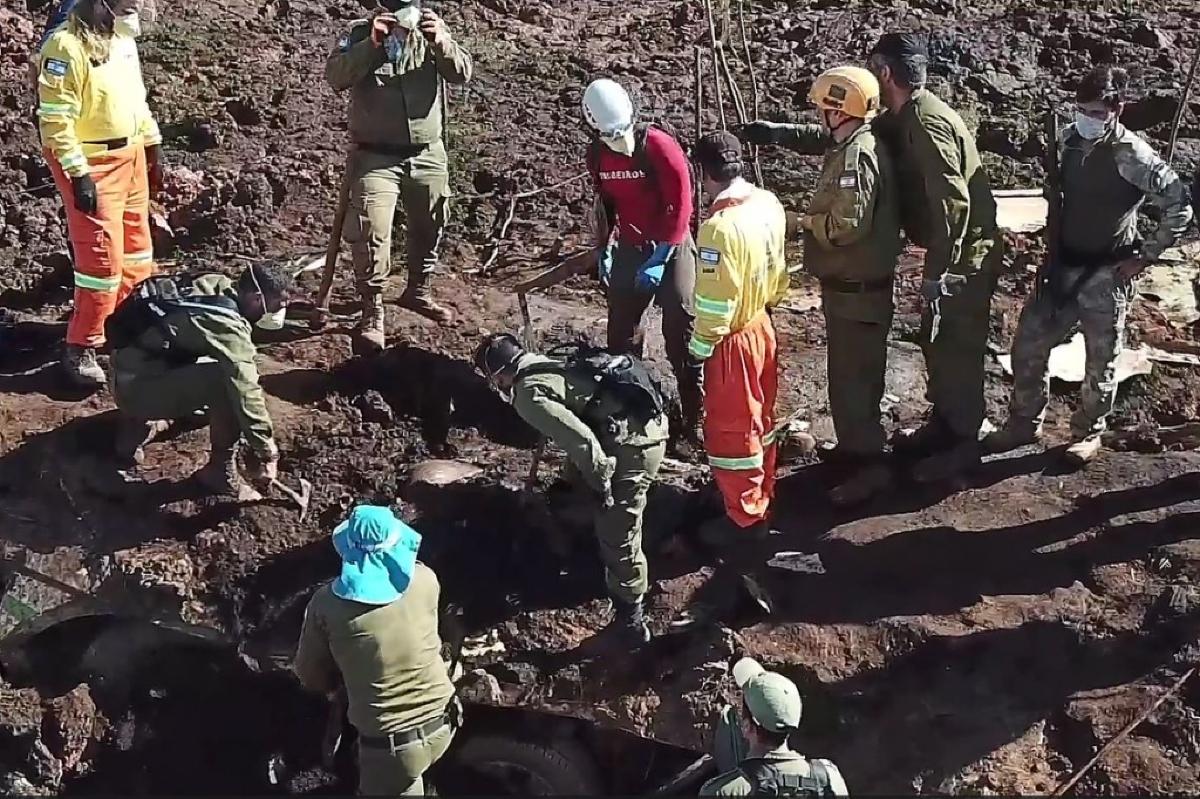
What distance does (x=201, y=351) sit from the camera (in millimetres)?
6238

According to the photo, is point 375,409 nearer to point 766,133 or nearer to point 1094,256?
point 766,133

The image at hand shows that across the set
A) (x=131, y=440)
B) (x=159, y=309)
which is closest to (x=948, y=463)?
(x=159, y=309)

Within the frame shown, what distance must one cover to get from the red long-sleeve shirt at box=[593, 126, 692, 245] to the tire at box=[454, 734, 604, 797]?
2.59 m

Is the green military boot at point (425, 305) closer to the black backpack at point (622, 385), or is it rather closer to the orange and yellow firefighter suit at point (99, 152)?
the orange and yellow firefighter suit at point (99, 152)

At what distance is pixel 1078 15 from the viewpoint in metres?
11.1

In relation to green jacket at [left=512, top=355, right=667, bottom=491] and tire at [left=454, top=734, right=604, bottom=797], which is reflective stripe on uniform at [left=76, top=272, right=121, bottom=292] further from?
tire at [left=454, top=734, right=604, bottom=797]

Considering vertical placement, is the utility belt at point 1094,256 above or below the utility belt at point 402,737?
above

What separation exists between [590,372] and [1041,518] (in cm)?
243

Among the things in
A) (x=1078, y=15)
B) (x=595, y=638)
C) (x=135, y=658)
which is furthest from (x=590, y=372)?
(x=1078, y=15)

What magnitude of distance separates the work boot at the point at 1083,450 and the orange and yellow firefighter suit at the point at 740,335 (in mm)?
1710

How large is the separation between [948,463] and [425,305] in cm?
328

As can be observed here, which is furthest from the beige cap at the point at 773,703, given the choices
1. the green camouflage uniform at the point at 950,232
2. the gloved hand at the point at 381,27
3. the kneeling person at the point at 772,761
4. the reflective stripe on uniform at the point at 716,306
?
the gloved hand at the point at 381,27

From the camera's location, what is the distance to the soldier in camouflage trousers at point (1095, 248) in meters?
5.83

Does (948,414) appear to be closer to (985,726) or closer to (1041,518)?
(1041,518)
